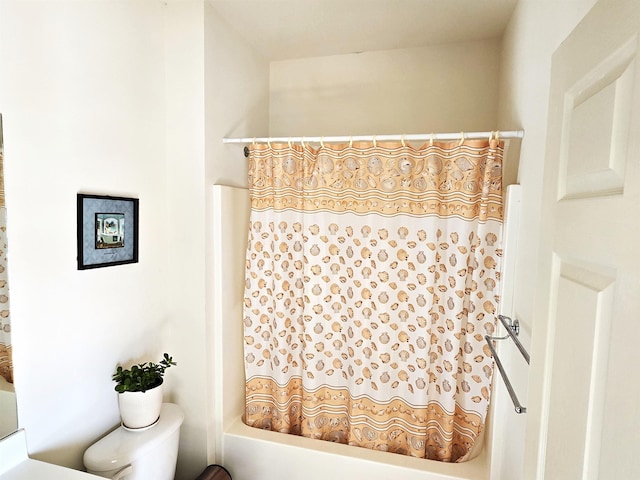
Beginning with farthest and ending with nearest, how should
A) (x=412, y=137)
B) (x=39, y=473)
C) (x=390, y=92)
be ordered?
(x=390, y=92) → (x=412, y=137) → (x=39, y=473)

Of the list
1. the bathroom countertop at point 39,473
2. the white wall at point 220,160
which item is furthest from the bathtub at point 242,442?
the bathroom countertop at point 39,473

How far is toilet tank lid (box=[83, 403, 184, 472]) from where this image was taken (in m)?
1.37

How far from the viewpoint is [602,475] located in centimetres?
54

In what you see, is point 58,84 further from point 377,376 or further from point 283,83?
point 377,376

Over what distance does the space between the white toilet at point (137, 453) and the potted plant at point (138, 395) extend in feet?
0.16

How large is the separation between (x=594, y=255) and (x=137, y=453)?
1.66 meters

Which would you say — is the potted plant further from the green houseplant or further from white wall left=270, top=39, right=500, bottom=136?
white wall left=270, top=39, right=500, bottom=136

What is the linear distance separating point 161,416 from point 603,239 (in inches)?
71.3

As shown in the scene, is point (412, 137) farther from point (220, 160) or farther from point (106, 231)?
point (106, 231)

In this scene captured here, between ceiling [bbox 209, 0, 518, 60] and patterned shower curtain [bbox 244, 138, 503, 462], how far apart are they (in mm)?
677

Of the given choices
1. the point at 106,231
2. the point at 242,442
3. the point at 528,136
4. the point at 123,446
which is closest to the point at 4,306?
the point at 106,231

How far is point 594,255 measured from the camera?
0.61 metres

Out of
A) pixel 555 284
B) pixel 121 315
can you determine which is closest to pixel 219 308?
pixel 121 315

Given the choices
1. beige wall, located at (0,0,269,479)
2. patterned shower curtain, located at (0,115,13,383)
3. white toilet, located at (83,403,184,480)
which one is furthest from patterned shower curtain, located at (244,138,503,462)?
patterned shower curtain, located at (0,115,13,383)
